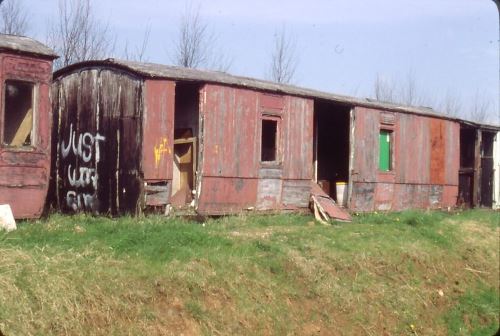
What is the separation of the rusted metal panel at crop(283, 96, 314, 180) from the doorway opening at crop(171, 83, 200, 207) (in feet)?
7.62

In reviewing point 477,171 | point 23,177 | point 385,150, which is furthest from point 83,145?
point 477,171

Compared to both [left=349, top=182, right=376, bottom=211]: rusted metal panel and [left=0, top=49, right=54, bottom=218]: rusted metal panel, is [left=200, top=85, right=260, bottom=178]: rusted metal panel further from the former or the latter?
[left=349, top=182, right=376, bottom=211]: rusted metal panel

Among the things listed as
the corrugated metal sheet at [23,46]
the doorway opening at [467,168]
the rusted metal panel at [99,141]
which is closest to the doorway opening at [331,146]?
the doorway opening at [467,168]

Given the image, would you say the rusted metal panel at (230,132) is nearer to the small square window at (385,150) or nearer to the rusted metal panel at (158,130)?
the rusted metal panel at (158,130)

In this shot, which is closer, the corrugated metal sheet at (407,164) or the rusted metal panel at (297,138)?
the rusted metal panel at (297,138)

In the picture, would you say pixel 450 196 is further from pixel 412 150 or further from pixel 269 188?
pixel 269 188

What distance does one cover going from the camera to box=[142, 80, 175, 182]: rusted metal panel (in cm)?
1174

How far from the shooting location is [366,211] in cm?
1670

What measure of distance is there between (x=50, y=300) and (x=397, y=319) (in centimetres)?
559

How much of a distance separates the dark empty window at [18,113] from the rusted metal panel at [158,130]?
7.05 ft

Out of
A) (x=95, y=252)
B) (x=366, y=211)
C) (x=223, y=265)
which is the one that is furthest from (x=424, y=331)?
(x=366, y=211)

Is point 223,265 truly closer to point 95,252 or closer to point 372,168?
point 95,252

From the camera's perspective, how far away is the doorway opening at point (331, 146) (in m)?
17.8

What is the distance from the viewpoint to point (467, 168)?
2127cm
